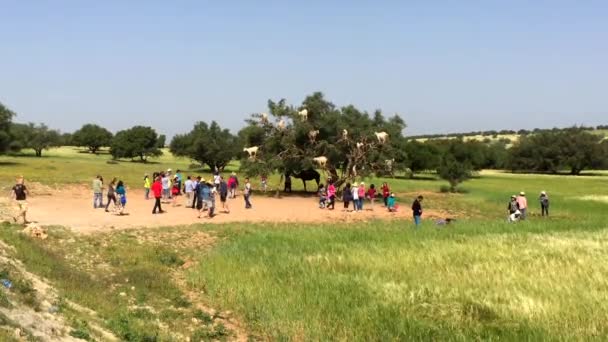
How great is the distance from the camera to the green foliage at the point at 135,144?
4077 inches

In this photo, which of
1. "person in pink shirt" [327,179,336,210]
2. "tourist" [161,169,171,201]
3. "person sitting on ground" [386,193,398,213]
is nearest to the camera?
"tourist" [161,169,171,201]

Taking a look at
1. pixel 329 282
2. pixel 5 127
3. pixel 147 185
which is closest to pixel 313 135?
pixel 147 185

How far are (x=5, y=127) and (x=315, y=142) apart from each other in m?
51.3

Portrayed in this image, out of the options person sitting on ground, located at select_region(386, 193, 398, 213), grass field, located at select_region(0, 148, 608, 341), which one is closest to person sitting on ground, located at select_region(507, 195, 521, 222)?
person sitting on ground, located at select_region(386, 193, 398, 213)

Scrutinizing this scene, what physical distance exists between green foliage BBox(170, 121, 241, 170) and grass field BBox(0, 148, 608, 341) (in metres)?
56.4

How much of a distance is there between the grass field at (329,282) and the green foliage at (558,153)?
3705 inches

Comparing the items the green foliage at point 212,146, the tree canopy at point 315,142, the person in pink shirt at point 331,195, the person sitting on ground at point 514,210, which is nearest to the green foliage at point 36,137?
the green foliage at point 212,146

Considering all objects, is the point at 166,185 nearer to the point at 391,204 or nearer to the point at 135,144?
the point at 391,204

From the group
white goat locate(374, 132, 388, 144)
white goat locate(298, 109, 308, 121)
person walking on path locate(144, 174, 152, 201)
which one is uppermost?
white goat locate(298, 109, 308, 121)

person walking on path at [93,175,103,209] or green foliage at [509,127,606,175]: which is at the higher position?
green foliage at [509,127,606,175]

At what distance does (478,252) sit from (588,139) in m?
107

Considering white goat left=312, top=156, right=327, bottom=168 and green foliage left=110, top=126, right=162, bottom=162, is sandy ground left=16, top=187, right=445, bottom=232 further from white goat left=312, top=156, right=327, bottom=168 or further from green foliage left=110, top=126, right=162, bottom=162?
Result: green foliage left=110, top=126, right=162, bottom=162

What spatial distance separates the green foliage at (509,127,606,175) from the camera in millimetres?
109938

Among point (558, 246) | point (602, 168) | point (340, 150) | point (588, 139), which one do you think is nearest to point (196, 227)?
point (558, 246)
